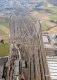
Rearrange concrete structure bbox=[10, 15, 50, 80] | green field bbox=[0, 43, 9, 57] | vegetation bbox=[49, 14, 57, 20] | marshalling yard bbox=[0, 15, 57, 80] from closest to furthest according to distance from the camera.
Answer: marshalling yard bbox=[0, 15, 57, 80] → concrete structure bbox=[10, 15, 50, 80] → green field bbox=[0, 43, 9, 57] → vegetation bbox=[49, 14, 57, 20]

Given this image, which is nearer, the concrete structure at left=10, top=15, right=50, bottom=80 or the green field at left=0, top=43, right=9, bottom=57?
the concrete structure at left=10, top=15, right=50, bottom=80

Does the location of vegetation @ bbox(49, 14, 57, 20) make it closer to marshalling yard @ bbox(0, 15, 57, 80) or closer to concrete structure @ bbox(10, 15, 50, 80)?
concrete structure @ bbox(10, 15, 50, 80)

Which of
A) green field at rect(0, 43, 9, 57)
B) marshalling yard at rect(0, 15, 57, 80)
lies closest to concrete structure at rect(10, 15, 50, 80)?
marshalling yard at rect(0, 15, 57, 80)

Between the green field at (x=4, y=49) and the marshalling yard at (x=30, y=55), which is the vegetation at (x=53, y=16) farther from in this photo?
the green field at (x=4, y=49)

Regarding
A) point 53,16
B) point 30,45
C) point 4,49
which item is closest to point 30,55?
point 30,45

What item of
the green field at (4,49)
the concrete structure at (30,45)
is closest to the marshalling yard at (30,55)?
the concrete structure at (30,45)

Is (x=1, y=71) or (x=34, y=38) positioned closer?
(x=1, y=71)

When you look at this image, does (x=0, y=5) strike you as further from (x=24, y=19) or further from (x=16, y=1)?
(x=24, y=19)

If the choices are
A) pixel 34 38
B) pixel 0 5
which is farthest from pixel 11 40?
pixel 0 5
